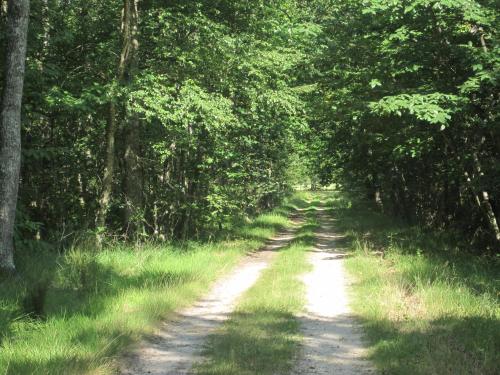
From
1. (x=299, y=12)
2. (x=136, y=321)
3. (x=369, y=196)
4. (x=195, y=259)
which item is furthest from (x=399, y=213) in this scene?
(x=136, y=321)

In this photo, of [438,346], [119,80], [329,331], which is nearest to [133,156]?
[119,80]

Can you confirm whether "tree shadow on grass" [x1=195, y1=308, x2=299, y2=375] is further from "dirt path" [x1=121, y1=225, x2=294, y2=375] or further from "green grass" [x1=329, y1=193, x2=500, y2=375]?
"green grass" [x1=329, y1=193, x2=500, y2=375]

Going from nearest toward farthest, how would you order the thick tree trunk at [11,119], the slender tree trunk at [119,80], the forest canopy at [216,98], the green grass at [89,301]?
the green grass at [89,301]
the thick tree trunk at [11,119]
the forest canopy at [216,98]
the slender tree trunk at [119,80]

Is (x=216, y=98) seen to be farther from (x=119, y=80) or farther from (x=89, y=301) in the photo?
(x=89, y=301)

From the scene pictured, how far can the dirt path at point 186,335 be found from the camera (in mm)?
6027

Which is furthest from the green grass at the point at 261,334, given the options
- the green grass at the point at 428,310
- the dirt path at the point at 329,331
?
the green grass at the point at 428,310

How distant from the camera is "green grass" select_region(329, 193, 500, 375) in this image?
577 centimetres

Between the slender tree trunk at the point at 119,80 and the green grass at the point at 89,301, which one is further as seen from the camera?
the slender tree trunk at the point at 119,80

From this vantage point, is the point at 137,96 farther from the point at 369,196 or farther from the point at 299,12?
the point at 369,196

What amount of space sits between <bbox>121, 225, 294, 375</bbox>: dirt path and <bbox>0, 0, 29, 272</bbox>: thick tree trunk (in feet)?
11.6

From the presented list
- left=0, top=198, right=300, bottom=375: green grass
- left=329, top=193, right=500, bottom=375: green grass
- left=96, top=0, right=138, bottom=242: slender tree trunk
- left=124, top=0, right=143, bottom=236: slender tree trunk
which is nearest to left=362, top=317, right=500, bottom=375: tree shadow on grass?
left=329, top=193, right=500, bottom=375: green grass

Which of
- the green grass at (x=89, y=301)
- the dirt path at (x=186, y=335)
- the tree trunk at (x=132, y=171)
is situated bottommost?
the dirt path at (x=186, y=335)

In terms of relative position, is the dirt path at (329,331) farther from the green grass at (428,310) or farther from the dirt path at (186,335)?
the dirt path at (186,335)

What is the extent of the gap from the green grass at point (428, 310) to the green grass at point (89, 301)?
123 inches
